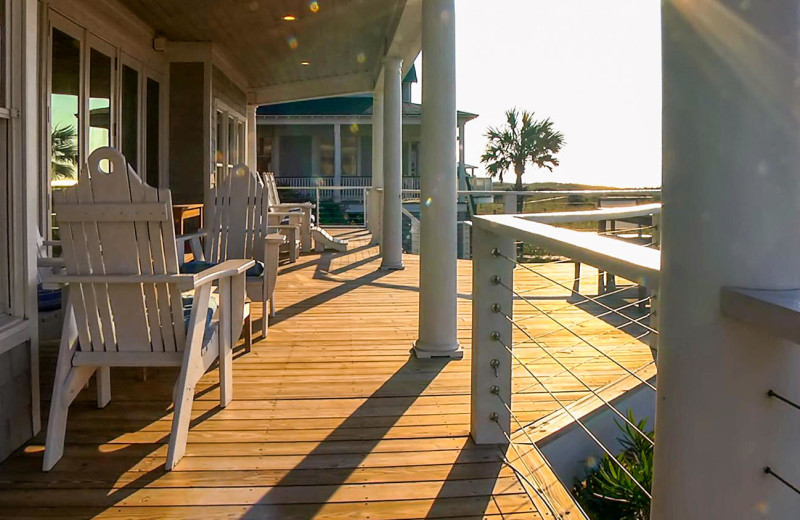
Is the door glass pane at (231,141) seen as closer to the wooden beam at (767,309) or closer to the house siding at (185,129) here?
the house siding at (185,129)

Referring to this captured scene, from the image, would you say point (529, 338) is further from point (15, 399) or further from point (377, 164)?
point (377, 164)

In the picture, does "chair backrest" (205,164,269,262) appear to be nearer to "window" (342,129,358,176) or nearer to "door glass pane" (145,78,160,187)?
"door glass pane" (145,78,160,187)

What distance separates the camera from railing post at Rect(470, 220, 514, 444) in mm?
2490

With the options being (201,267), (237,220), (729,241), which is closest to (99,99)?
(237,220)

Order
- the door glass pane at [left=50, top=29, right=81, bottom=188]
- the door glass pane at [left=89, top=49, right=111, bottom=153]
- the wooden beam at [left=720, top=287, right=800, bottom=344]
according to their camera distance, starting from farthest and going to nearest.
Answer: the door glass pane at [left=89, top=49, right=111, bottom=153] < the door glass pane at [left=50, top=29, right=81, bottom=188] < the wooden beam at [left=720, top=287, right=800, bottom=344]

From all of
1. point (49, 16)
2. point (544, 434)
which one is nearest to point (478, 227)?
point (544, 434)

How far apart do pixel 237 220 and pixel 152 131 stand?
3045mm

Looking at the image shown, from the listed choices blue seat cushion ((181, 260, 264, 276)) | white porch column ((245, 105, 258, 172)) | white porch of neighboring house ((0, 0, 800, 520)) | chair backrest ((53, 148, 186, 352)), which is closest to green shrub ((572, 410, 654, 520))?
white porch of neighboring house ((0, 0, 800, 520))

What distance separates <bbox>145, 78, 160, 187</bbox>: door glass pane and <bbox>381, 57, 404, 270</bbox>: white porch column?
2.40m

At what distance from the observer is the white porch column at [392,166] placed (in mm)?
7574

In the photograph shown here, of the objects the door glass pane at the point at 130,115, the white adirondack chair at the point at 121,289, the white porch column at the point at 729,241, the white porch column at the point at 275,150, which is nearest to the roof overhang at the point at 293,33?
the door glass pane at the point at 130,115

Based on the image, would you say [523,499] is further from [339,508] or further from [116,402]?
[116,402]

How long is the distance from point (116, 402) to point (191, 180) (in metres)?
4.78

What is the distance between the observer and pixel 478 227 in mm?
2537
